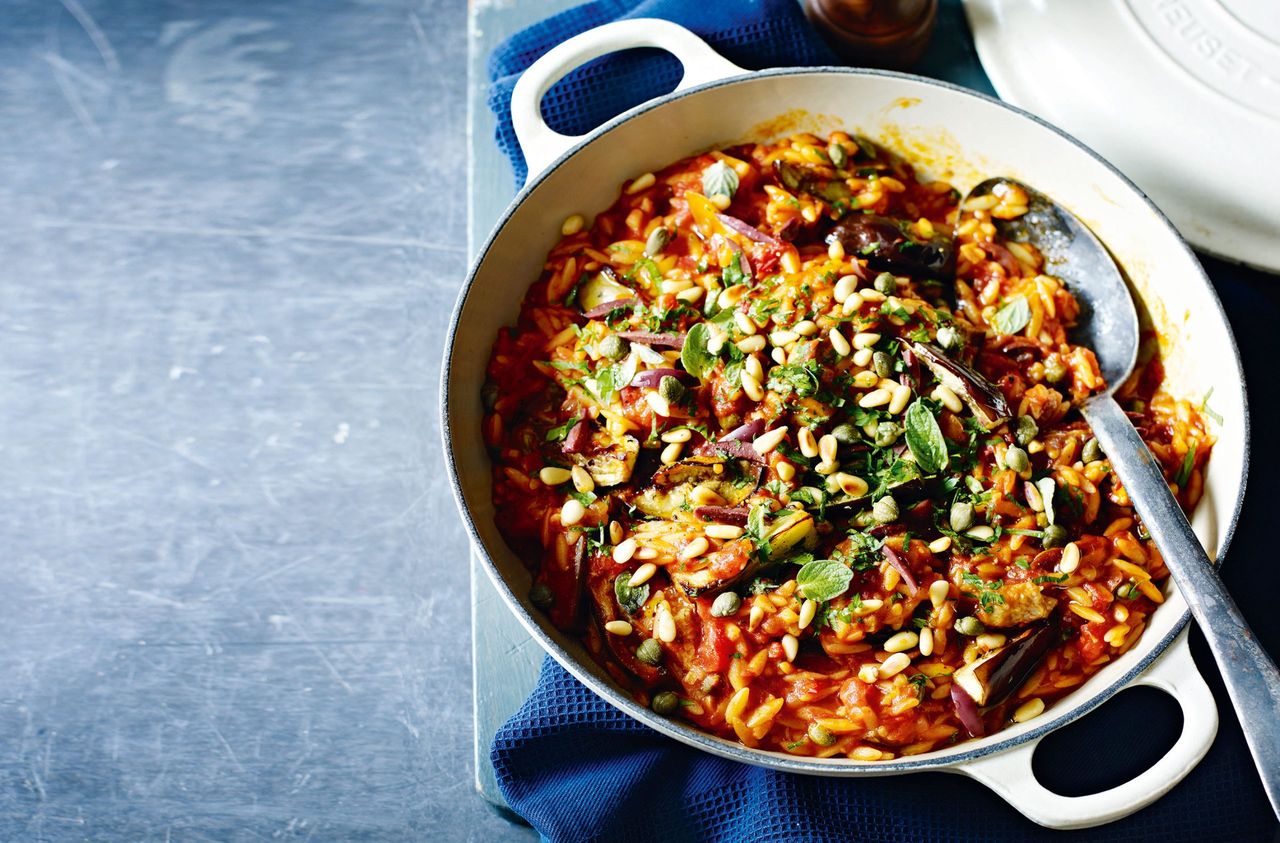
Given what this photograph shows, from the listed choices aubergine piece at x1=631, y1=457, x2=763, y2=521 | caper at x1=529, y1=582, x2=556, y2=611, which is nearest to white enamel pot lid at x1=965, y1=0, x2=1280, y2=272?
aubergine piece at x1=631, y1=457, x2=763, y2=521

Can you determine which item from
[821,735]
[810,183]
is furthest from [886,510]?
[810,183]

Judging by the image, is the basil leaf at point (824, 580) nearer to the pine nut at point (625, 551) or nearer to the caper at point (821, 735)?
the caper at point (821, 735)

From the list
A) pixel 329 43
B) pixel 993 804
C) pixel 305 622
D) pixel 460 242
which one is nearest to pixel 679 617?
pixel 993 804

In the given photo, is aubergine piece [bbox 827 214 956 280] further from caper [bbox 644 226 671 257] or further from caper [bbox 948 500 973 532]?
caper [bbox 948 500 973 532]

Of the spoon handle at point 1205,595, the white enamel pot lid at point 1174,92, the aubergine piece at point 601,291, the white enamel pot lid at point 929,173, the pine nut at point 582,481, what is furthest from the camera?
the white enamel pot lid at point 1174,92

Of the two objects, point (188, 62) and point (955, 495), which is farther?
point (188, 62)

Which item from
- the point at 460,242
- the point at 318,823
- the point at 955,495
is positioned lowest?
the point at 318,823

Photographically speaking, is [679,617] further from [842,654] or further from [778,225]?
[778,225]

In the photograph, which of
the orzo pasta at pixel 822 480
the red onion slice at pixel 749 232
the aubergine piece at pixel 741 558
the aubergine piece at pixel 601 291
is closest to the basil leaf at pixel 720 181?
the orzo pasta at pixel 822 480

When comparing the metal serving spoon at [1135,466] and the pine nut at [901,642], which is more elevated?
the metal serving spoon at [1135,466]
